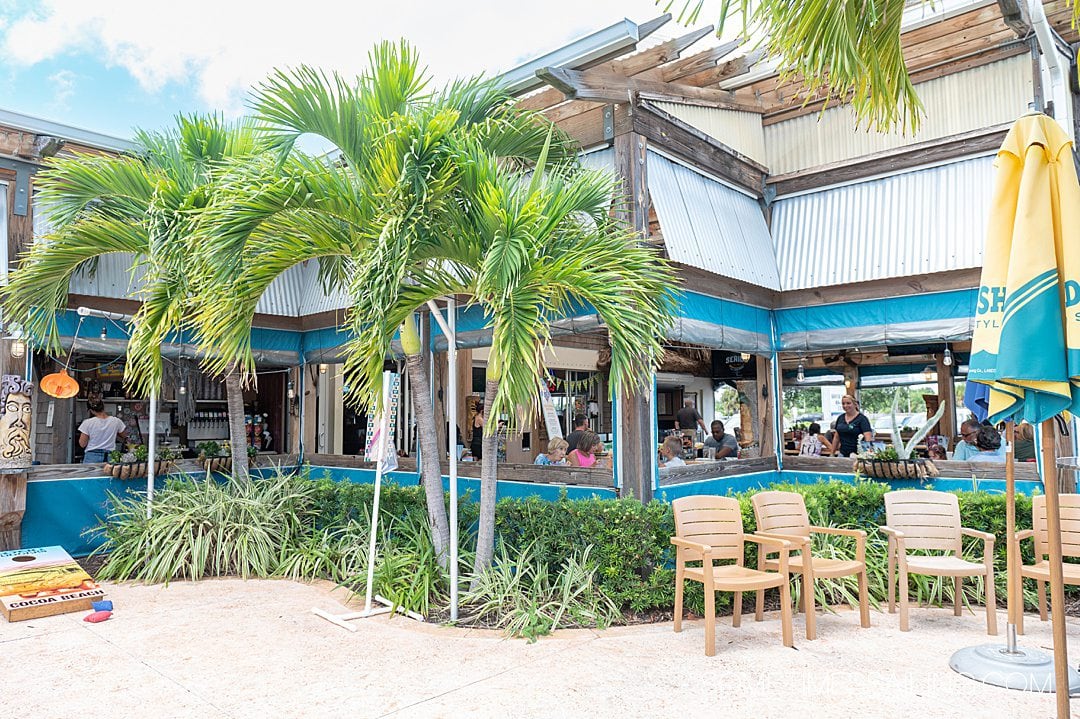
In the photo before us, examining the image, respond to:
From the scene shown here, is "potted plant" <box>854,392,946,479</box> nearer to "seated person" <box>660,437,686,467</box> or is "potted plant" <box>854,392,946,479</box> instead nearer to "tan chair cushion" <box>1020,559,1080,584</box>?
"seated person" <box>660,437,686,467</box>

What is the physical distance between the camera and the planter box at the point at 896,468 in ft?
23.8

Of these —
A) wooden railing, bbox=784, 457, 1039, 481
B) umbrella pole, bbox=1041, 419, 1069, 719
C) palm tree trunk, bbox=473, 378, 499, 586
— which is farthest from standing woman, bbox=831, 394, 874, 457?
umbrella pole, bbox=1041, 419, 1069, 719

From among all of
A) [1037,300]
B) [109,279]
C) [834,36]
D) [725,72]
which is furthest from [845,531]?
[109,279]

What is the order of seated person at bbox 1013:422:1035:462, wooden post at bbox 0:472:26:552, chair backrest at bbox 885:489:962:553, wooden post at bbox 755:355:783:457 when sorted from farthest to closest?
1. wooden post at bbox 755:355:783:457
2. seated person at bbox 1013:422:1035:462
3. wooden post at bbox 0:472:26:552
4. chair backrest at bbox 885:489:962:553

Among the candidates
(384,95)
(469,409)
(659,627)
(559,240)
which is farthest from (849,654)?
(469,409)

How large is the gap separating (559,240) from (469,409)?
596cm

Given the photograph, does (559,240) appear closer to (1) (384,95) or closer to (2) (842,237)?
(1) (384,95)

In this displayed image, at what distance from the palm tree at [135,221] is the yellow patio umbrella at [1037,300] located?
20.0ft

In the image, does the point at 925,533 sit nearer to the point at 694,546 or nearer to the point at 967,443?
the point at 694,546

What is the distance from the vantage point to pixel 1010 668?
3963 millimetres

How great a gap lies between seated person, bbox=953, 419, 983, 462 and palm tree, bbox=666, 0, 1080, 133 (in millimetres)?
4921

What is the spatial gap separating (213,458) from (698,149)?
21.2 ft

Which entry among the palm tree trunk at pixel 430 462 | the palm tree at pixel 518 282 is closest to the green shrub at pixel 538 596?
the palm tree at pixel 518 282

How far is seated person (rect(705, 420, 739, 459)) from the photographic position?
8.20 metres
